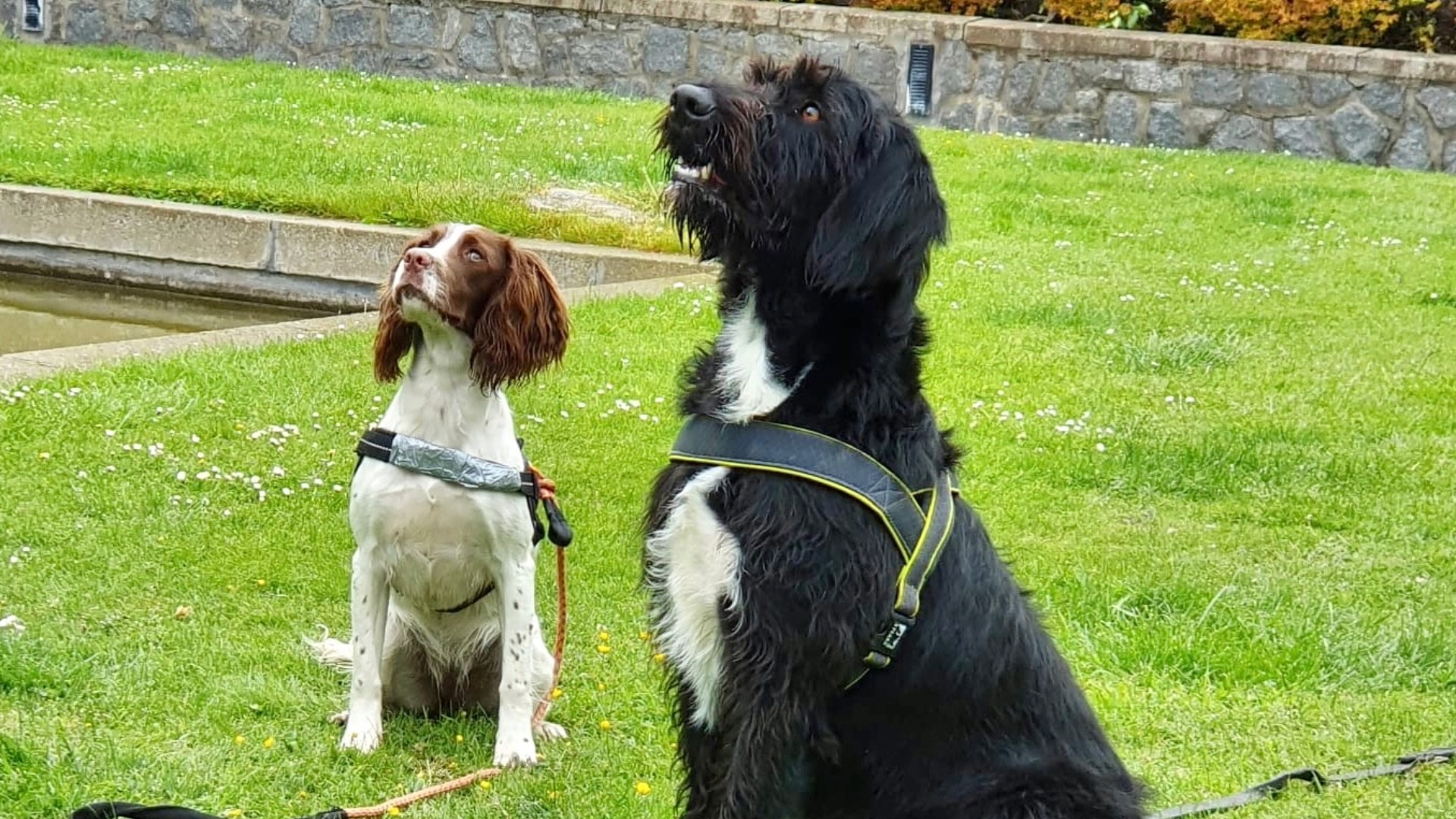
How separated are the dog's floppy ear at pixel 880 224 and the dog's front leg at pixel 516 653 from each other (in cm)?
151

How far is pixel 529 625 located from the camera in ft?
13.8

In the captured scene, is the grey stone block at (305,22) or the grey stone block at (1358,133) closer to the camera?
the grey stone block at (1358,133)

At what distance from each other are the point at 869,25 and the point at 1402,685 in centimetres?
1067

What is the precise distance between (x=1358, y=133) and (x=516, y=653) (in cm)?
1173

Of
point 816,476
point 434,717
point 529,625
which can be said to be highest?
point 816,476

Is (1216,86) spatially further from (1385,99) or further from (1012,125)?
(1012,125)

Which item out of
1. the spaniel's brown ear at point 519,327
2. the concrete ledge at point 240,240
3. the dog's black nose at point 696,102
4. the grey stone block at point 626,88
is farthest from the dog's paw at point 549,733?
the grey stone block at point 626,88

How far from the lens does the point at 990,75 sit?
14414mm

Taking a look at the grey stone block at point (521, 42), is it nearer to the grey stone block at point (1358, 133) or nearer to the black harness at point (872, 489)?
the grey stone block at point (1358, 133)

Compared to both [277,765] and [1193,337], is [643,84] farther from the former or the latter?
[277,765]

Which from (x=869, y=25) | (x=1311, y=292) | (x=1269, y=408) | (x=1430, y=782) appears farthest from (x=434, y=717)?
(x=869, y=25)

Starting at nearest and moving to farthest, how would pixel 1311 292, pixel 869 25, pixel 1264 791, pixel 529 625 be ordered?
pixel 1264 791, pixel 529 625, pixel 1311 292, pixel 869 25

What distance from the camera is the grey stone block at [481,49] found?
1527cm

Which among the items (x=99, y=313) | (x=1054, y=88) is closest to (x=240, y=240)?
(x=99, y=313)
